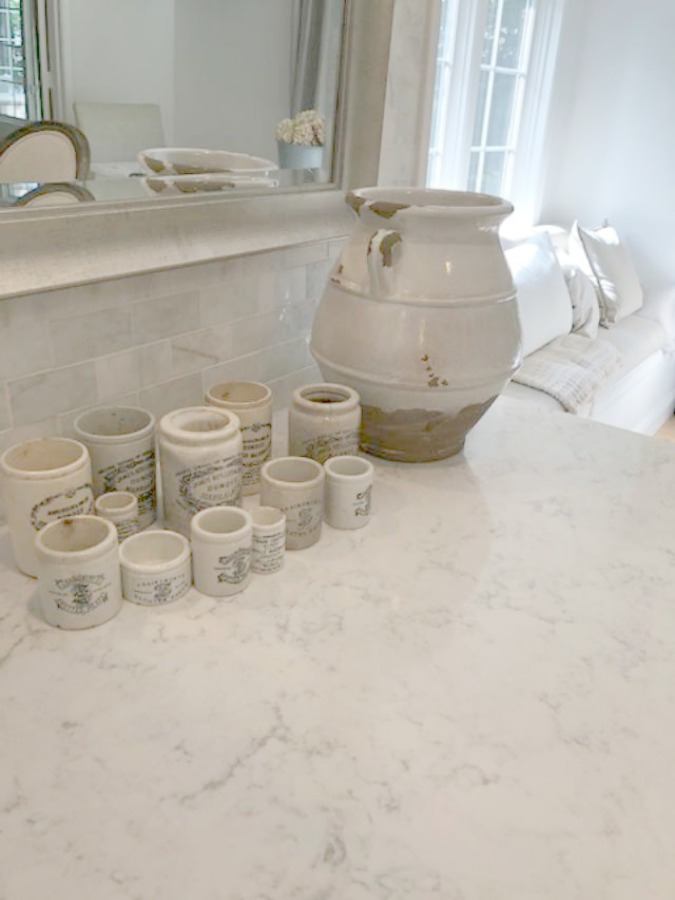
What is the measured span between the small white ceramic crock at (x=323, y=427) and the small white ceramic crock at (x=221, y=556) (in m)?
0.17

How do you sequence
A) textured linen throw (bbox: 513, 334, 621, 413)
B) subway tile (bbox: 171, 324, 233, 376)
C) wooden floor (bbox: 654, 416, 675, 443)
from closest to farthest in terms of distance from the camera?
subway tile (bbox: 171, 324, 233, 376)
textured linen throw (bbox: 513, 334, 621, 413)
wooden floor (bbox: 654, 416, 675, 443)

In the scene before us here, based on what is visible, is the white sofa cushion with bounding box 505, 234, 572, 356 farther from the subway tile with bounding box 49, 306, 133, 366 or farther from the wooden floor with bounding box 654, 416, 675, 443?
the subway tile with bounding box 49, 306, 133, 366

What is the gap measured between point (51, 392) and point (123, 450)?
122 millimetres

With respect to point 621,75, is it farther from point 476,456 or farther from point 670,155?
point 476,456

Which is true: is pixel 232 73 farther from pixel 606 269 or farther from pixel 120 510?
pixel 606 269

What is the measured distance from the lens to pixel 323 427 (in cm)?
88

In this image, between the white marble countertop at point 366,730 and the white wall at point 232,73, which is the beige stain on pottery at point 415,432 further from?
the white wall at point 232,73

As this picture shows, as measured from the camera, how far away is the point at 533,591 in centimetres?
76

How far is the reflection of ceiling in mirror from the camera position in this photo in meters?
0.79

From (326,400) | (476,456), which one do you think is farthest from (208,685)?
(476,456)

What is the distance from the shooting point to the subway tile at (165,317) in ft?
2.99

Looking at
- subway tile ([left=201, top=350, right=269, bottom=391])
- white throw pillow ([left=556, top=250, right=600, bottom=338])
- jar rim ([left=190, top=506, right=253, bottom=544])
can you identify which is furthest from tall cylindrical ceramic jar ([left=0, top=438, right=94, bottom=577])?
white throw pillow ([left=556, top=250, right=600, bottom=338])

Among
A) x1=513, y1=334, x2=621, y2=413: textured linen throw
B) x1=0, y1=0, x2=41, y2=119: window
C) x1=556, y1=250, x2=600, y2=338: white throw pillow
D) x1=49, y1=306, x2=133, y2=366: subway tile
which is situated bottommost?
x1=513, y1=334, x2=621, y2=413: textured linen throw

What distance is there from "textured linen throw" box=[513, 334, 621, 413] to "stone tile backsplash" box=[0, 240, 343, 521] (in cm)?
135
